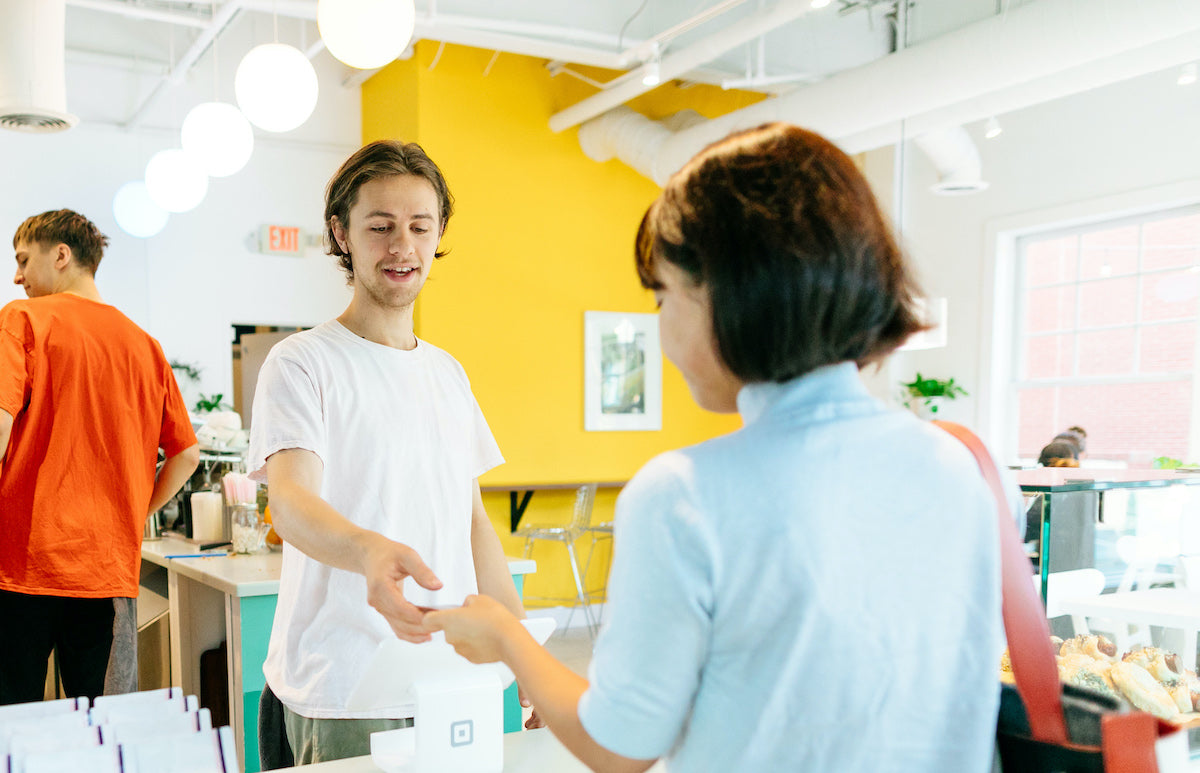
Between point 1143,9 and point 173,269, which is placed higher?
point 1143,9

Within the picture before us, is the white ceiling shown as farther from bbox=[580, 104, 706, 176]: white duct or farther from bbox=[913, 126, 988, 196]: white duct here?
bbox=[913, 126, 988, 196]: white duct

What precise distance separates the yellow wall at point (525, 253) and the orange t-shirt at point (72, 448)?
3498 millimetres

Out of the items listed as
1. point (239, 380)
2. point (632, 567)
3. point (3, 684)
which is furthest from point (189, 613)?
point (239, 380)

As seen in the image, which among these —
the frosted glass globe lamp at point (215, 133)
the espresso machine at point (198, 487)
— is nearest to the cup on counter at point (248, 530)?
the espresso machine at point (198, 487)

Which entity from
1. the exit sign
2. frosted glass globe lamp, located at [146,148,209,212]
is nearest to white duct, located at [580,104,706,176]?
the exit sign

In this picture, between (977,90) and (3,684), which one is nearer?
(3,684)

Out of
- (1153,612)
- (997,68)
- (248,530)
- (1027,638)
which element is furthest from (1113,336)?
(1027,638)

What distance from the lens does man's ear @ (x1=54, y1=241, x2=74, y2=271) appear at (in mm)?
2930

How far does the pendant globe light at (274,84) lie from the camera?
3.00 metres

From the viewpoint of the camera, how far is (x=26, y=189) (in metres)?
6.44

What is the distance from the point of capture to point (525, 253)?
6824 mm

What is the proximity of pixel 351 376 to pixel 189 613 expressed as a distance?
2.26m

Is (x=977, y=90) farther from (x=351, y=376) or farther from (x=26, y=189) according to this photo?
(x=26, y=189)

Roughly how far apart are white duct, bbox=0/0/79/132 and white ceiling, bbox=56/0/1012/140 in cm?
257
